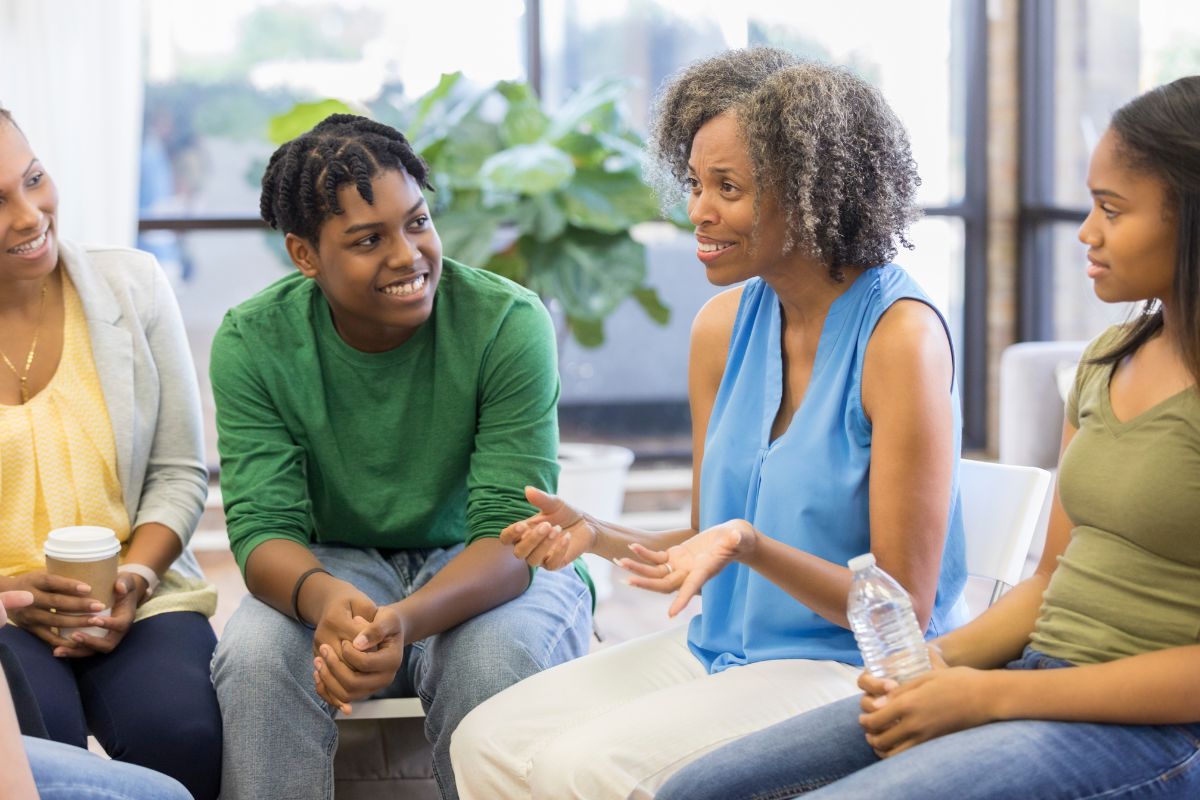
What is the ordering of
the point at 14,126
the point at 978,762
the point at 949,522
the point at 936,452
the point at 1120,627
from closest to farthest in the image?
the point at 978,762
the point at 1120,627
the point at 936,452
the point at 949,522
the point at 14,126

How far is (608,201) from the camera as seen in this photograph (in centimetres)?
389

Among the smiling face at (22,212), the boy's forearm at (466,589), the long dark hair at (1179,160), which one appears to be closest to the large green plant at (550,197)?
the smiling face at (22,212)

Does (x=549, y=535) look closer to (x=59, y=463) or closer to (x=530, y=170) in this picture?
(x=59, y=463)

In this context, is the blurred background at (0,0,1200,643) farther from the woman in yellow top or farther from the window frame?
the woman in yellow top

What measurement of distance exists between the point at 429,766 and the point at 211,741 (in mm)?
396

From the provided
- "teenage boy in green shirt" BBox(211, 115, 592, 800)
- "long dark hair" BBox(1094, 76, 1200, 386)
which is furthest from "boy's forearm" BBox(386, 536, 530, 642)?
"long dark hair" BBox(1094, 76, 1200, 386)

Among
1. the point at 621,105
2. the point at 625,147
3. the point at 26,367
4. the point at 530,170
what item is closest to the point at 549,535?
the point at 26,367

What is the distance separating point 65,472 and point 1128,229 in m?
1.60

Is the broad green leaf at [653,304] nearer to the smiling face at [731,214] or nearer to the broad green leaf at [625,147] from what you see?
the broad green leaf at [625,147]

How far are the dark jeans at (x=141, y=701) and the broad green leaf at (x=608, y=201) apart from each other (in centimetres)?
206

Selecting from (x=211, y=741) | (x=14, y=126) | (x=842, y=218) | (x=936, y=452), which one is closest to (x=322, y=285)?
(x=14, y=126)

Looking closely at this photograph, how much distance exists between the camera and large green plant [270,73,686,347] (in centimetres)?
388

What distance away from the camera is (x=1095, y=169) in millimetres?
1509

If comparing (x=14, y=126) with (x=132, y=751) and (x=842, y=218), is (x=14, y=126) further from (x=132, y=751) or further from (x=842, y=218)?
(x=842, y=218)
